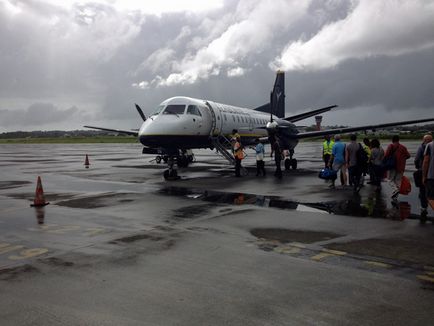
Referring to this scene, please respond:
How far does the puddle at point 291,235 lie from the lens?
7457 mm

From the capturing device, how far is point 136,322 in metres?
4.16

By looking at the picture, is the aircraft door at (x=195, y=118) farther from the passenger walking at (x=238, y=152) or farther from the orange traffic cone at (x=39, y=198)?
the orange traffic cone at (x=39, y=198)

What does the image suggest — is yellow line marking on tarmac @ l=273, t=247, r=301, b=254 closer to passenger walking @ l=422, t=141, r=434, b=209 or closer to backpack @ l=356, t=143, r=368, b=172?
passenger walking @ l=422, t=141, r=434, b=209

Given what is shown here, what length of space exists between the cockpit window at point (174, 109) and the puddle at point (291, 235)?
12050mm

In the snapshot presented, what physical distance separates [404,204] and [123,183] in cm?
1025

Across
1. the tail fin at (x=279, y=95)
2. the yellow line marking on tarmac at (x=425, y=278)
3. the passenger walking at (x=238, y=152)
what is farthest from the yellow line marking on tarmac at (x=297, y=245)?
the tail fin at (x=279, y=95)

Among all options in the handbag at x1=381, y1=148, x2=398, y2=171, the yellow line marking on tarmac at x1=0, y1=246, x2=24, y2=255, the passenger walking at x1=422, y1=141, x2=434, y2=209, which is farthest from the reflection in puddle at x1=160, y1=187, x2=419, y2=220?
the yellow line marking on tarmac at x1=0, y1=246, x2=24, y2=255

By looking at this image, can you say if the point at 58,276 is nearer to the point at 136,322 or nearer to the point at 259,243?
the point at 136,322

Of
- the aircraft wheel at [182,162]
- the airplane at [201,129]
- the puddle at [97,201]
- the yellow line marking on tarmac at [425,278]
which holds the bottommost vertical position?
the yellow line marking on tarmac at [425,278]

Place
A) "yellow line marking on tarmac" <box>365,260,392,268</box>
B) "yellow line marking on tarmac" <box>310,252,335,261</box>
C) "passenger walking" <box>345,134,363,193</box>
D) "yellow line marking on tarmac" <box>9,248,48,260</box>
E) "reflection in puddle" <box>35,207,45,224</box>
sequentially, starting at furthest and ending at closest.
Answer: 1. "passenger walking" <box>345,134,363,193</box>
2. "reflection in puddle" <box>35,207,45,224</box>
3. "yellow line marking on tarmac" <box>9,248,48,260</box>
4. "yellow line marking on tarmac" <box>310,252,335,261</box>
5. "yellow line marking on tarmac" <box>365,260,392,268</box>

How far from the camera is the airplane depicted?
60.0 feet

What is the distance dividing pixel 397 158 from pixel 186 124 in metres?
10.3

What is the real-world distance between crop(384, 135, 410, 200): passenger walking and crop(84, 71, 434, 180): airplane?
29.1 ft

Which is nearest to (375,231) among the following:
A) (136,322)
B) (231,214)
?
(231,214)
